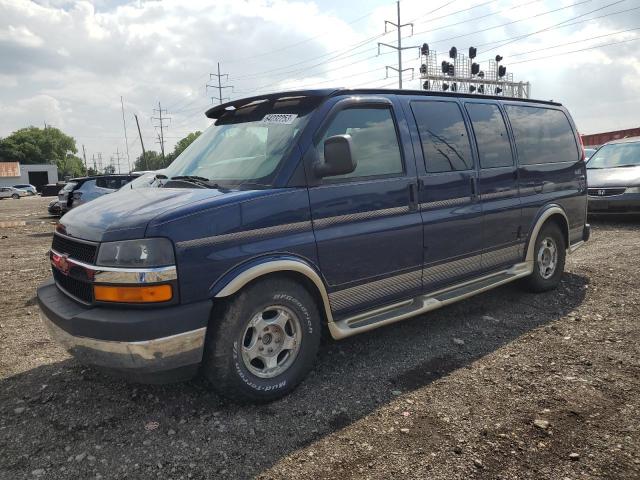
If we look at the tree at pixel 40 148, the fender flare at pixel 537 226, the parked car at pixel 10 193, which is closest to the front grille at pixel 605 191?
the fender flare at pixel 537 226

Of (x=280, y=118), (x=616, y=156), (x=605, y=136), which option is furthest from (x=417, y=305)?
(x=605, y=136)

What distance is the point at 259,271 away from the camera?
A: 9.84 feet

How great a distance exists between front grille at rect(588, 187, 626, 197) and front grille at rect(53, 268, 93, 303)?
10084mm

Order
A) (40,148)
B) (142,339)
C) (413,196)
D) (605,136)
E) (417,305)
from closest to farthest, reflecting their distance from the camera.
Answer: (142,339) → (413,196) → (417,305) → (605,136) → (40,148)

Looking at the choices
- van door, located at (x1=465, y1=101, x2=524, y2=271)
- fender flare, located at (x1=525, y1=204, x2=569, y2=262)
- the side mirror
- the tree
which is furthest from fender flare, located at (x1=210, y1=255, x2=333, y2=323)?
the tree

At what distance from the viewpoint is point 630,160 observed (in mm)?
10617

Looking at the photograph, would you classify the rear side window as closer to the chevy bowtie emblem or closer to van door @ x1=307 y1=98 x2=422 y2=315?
van door @ x1=307 y1=98 x2=422 y2=315

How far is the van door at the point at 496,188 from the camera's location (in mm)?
4602

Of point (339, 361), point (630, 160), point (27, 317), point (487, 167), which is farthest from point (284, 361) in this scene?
point (630, 160)

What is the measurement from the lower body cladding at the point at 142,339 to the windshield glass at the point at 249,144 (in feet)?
3.41

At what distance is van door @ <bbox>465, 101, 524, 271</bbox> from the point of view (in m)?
4.60

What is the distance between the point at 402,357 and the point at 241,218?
1839mm

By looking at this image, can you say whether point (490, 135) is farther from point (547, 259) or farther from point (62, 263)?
point (62, 263)

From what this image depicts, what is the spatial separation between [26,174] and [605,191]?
87.4m
